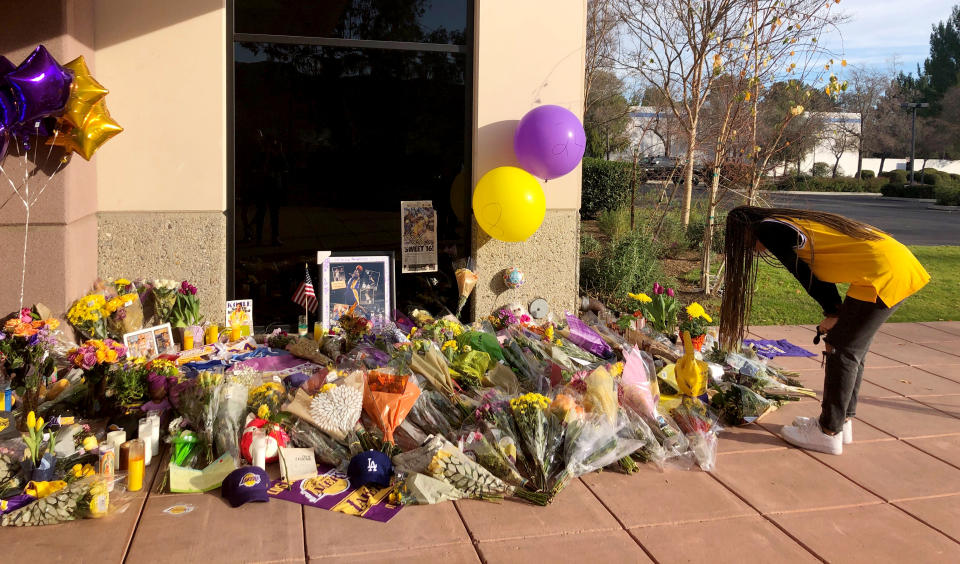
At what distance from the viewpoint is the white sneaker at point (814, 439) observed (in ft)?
14.4

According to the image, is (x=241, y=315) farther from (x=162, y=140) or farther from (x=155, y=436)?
(x=155, y=436)

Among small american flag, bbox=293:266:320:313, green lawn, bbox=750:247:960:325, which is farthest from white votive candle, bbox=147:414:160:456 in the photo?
green lawn, bbox=750:247:960:325

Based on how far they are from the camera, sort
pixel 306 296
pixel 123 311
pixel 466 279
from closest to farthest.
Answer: pixel 123 311 < pixel 306 296 < pixel 466 279

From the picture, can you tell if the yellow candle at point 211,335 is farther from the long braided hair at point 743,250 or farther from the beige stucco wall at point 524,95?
the long braided hair at point 743,250

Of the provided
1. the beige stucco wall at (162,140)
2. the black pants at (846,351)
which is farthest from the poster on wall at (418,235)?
the black pants at (846,351)

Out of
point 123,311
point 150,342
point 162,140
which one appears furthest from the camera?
point 162,140

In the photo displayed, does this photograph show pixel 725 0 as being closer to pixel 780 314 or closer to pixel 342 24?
pixel 780 314

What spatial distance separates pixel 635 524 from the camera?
11.4 feet

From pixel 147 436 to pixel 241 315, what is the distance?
226cm

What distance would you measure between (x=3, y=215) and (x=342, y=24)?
2874 millimetres

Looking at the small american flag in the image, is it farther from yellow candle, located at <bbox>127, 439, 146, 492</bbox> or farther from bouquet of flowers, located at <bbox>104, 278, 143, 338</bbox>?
yellow candle, located at <bbox>127, 439, 146, 492</bbox>

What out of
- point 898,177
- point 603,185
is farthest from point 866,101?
point 603,185

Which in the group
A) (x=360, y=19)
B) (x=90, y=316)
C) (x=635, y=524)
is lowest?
(x=635, y=524)

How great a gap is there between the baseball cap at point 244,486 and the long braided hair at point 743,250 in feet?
9.39
